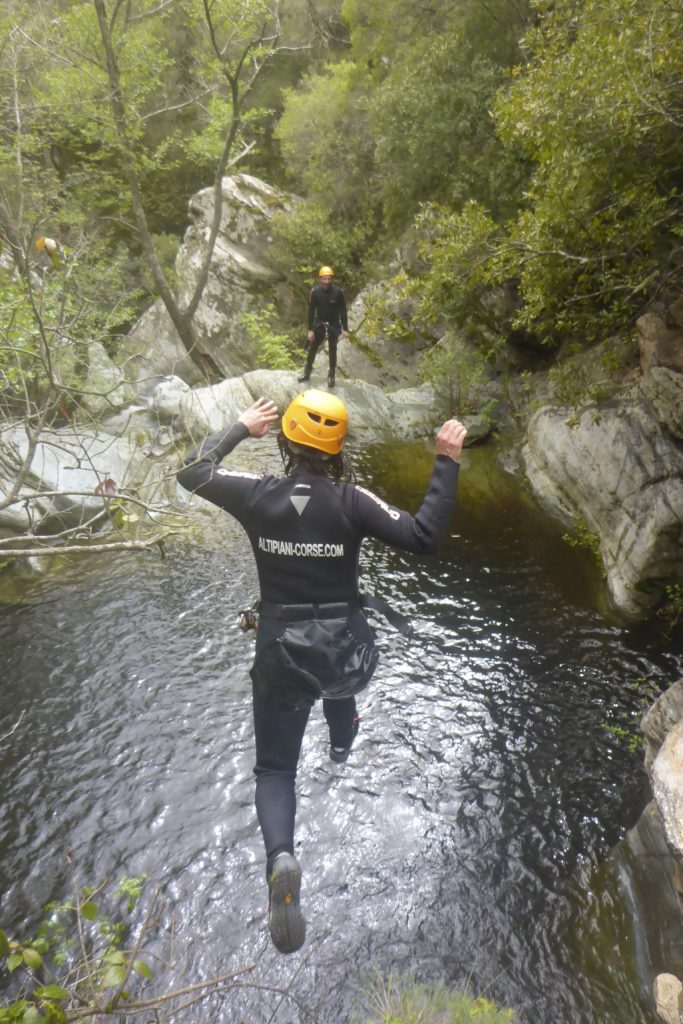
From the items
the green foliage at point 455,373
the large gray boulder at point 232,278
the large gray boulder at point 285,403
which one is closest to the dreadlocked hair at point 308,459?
the large gray boulder at point 285,403

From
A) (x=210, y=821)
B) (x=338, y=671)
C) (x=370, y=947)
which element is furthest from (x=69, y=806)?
(x=338, y=671)

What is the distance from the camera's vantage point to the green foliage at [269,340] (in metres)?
15.2

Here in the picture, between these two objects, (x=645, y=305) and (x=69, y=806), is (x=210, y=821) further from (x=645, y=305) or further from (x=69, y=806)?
(x=645, y=305)

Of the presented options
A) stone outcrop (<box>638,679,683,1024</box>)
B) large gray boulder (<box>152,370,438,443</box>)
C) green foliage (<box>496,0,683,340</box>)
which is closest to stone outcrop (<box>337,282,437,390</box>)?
large gray boulder (<box>152,370,438,443</box>)

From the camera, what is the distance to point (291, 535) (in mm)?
2709

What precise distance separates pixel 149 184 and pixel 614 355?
66.9 ft

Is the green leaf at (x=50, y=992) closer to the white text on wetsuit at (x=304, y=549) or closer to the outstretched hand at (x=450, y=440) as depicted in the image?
the white text on wetsuit at (x=304, y=549)

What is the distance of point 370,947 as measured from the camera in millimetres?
3107

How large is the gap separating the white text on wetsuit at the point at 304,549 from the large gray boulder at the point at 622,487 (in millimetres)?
4421

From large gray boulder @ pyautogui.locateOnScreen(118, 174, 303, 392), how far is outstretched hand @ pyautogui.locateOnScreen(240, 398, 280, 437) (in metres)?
14.0

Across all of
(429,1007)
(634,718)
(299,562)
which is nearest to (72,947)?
(429,1007)

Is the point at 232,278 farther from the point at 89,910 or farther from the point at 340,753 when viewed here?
the point at 89,910

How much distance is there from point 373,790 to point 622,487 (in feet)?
15.7

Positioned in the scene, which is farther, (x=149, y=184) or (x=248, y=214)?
(x=149, y=184)
